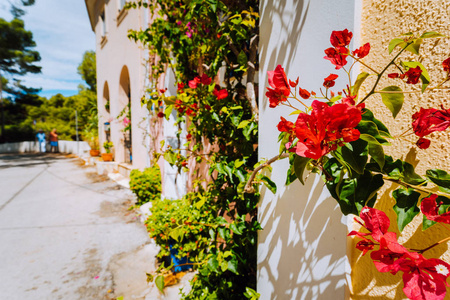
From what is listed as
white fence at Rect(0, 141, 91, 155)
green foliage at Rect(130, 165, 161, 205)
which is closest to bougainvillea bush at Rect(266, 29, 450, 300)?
green foliage at Rect(130, 165, 161, 205)

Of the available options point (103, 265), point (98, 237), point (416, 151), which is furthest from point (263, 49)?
point (98, 237)

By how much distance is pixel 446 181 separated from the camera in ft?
1.96

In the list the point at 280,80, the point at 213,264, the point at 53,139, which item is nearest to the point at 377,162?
the point at 280,80

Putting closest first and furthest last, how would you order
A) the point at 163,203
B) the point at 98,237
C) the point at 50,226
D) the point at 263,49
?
1. the point at 263,49
2. the point at 163,203
3. the point at 98,237
4. the point at 50,226

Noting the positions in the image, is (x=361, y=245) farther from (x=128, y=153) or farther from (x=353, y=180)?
(x=128, y=153)

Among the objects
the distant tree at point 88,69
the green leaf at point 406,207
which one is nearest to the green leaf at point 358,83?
the green leaf at point 406,207

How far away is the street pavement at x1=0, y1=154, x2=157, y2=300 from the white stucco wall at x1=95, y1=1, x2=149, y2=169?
1.62m

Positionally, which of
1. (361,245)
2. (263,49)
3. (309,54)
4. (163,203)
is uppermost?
(263,49)

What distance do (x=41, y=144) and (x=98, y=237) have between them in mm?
17743

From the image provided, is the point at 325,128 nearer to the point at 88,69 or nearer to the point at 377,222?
the point at 377,222

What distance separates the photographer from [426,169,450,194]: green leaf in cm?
59

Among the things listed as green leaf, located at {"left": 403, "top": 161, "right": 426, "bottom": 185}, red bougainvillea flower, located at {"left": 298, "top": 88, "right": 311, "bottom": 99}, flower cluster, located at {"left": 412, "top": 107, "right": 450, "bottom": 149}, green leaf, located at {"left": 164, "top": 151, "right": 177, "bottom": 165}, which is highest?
red bougainvillea flower, located at {"left": 298, "top": 88, "right": 311, "bottom": 99}

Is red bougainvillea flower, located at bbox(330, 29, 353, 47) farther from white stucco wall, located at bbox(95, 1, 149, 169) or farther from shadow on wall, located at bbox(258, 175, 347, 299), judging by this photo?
white stucco wall, located at bbox(95, 1, 149, 169)

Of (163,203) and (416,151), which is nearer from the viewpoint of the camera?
(416,151)
